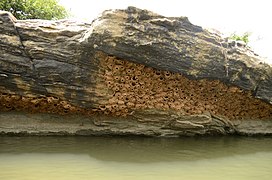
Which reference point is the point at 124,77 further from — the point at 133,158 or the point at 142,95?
the point at 133,158

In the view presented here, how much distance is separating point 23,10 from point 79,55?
4622mm

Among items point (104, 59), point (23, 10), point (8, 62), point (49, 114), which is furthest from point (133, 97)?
point (23, 10)

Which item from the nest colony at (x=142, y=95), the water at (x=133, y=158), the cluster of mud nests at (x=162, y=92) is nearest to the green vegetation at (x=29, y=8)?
the nest colony at (x=142, y=95)

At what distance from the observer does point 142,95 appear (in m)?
7.59

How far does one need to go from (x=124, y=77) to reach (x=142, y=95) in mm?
705

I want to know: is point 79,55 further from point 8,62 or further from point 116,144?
point 116,144

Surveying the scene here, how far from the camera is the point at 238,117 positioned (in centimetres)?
840

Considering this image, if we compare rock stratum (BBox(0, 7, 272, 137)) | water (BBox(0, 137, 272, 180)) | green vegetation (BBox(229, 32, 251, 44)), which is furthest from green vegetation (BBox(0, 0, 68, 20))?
green vegetation (BBox(229, 32, 251, 44))

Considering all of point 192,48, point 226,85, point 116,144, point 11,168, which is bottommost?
point 11,168

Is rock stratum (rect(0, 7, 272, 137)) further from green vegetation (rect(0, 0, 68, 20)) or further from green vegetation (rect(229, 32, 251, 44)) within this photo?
green vegetation (rect(229, 32, 251, 44))

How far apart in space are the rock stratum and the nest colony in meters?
0.03

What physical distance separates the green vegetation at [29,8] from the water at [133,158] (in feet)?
17.1

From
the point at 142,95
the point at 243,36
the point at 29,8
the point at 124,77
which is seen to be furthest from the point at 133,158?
the point at 243,36

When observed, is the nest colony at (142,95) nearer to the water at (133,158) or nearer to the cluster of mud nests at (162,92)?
the cluster of mud nests at (162,92)
